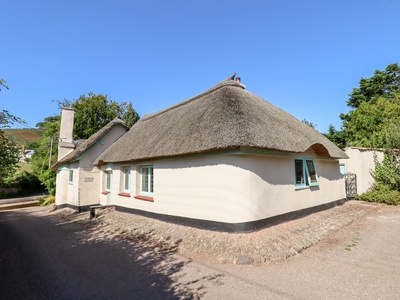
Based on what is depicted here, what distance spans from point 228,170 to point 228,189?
0.61 metres

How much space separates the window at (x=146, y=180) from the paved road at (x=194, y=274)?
3319 mm

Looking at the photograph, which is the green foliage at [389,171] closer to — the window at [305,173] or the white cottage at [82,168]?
the window at [305,173]

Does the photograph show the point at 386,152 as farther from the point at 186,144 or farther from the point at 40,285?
the point at 40,285

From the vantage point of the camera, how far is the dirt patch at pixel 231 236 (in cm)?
573

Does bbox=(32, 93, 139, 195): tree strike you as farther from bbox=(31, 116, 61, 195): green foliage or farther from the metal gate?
the metal gate

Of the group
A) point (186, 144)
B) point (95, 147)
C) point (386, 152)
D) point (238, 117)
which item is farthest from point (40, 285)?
point (386, 152)

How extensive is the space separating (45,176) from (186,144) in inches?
831

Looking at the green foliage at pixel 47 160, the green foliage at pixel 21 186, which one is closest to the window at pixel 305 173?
the green foliage at pixel 47 160

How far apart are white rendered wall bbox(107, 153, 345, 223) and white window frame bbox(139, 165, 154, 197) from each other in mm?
711

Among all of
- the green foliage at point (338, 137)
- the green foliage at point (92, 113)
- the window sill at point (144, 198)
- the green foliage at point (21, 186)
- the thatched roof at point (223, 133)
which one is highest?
the green foliage at point (92, 113)

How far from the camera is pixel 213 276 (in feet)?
15.3

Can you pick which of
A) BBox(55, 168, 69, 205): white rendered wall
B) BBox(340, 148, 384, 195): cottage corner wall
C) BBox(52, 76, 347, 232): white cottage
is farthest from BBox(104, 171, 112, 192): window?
BBox(340, 148, 384, 195): cottage corner wall

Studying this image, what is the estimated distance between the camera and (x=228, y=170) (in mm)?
6934

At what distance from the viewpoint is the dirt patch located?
5.73 m
